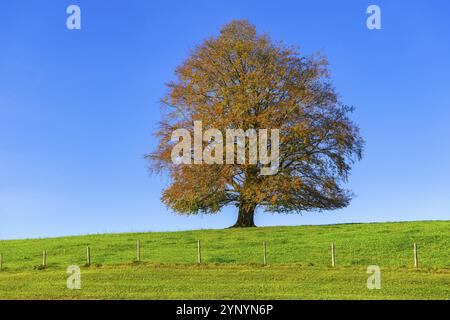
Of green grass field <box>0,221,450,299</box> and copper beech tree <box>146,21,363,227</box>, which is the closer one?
green grass field <box>0,221,450,299</box>

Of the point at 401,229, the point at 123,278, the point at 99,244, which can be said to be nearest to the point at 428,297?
the point at 123,278

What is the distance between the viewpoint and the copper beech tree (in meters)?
49.1

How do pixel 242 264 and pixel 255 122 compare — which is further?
pixel 255 122

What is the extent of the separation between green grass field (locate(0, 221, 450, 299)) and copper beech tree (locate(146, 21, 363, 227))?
2.78m

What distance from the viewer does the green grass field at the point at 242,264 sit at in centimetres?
2703

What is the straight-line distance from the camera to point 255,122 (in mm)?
49000

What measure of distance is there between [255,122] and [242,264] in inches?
634

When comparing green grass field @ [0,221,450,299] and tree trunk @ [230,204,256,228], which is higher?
tree trunk @ [230,204,256,228]

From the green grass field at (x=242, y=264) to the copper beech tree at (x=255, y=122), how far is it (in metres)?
2.78

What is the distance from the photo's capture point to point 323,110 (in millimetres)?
51469

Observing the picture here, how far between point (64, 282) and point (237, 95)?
23149mm

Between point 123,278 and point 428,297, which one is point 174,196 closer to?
point 123,278
